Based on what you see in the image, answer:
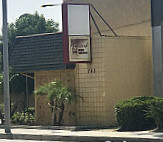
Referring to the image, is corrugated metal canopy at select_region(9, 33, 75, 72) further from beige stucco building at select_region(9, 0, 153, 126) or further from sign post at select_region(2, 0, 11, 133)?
sign post at select_region(2, 0, 11, 133)

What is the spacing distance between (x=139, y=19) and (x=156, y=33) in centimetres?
348

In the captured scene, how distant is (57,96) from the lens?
2330 centimetres

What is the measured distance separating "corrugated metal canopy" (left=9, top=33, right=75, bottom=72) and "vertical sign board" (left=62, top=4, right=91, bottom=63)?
1678 mm

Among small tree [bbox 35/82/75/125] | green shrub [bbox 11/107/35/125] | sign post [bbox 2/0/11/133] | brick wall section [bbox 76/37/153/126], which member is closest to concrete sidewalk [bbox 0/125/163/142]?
sign post [bbox 2/0/11/133]

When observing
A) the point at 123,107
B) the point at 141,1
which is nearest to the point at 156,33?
the point at 141,1

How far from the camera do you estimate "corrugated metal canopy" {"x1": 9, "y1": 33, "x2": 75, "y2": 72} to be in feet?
84.5

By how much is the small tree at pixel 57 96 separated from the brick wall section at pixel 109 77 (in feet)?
2.91

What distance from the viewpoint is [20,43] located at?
2811cm

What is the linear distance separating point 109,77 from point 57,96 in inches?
111

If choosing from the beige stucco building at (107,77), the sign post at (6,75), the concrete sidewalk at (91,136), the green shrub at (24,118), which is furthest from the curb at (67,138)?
the green shrub at (24,118)

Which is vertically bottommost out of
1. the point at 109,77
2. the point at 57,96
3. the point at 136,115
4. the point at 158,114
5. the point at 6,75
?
the point at 136,115

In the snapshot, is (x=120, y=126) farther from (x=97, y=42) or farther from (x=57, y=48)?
(x=57, y=48)

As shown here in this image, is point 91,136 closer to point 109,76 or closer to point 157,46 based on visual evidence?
point 109,76

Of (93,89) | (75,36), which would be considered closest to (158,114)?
(93,89)
